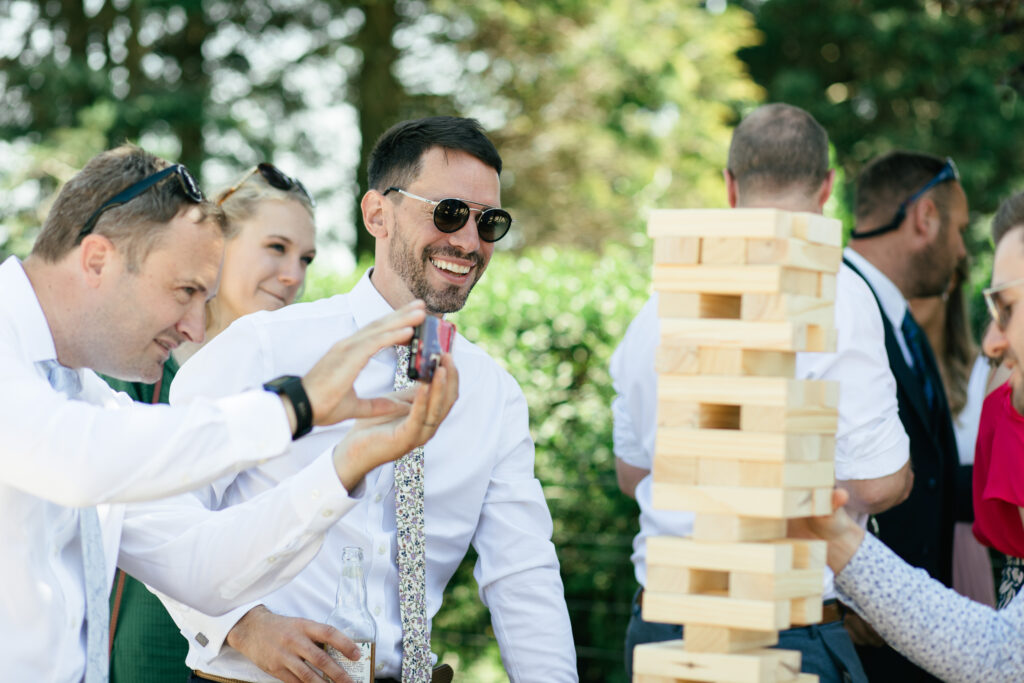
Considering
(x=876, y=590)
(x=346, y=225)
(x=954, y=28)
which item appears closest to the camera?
(x=876, y=590)

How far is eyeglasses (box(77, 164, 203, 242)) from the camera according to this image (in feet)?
8.43

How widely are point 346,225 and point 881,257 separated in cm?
1306

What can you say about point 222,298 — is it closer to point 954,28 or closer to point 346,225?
point 346,225

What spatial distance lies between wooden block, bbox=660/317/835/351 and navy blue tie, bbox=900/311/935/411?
99.5 inches

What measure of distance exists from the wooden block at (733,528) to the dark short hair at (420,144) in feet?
5.05

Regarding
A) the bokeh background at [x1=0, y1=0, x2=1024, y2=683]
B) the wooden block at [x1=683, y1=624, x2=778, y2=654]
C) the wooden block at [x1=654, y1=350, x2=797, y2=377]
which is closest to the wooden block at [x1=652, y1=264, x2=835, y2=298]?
the wooden block at [x1=654, y1=350, x2=797, y2=377]

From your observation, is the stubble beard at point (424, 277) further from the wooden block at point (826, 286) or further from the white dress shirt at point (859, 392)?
the wooden block at point (826, 286)

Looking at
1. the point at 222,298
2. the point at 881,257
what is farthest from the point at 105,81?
the point at 881,257

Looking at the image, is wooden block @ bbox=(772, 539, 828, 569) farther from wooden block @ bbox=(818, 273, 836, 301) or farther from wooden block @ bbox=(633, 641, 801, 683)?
wooden block @ bbox=(818, 273, 836, 301)

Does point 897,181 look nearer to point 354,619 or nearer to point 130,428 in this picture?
point 354,619

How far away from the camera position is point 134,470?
2.15m

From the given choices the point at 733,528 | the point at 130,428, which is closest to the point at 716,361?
the point at 733,528

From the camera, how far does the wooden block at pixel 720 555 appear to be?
6.81ft

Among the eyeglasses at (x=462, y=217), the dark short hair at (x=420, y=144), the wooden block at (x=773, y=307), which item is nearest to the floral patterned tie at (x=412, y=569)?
the eyeglasses at (x=462, y=217)
